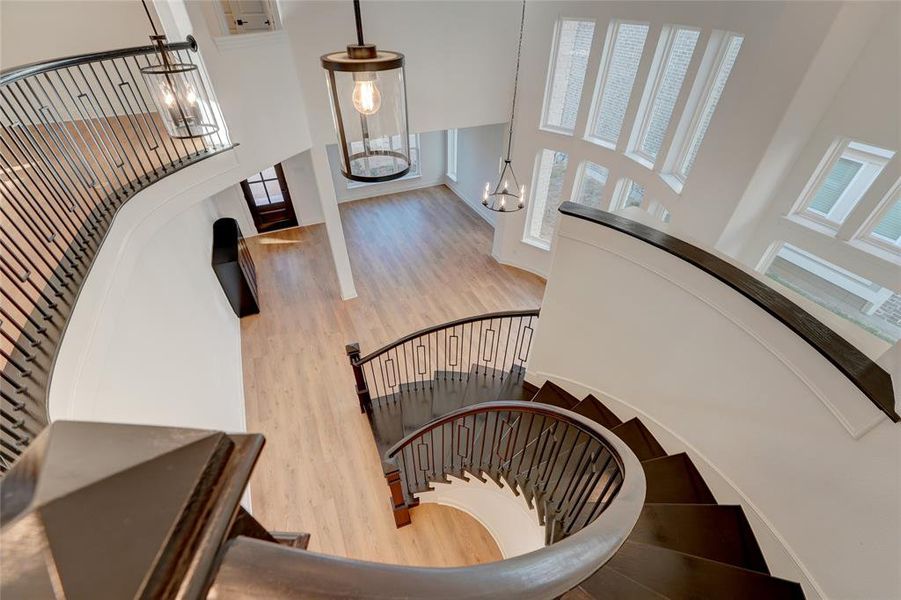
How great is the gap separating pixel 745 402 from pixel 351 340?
15.4 feet

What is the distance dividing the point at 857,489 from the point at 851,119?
296 cm

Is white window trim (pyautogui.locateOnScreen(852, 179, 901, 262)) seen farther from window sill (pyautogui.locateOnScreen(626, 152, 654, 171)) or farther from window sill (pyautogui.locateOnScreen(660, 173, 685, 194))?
window sill (pyautogui.locateOnScreen(626, 152, 654, 171))

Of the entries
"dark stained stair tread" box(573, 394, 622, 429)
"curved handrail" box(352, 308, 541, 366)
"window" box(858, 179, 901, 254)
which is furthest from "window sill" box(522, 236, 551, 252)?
"window" box(858, 179, 901, 254)

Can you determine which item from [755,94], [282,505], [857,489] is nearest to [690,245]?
[857,489]

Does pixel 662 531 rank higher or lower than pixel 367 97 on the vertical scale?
lower

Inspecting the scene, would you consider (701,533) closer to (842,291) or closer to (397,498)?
(397,498)

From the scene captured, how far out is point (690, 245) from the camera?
88.9 inches

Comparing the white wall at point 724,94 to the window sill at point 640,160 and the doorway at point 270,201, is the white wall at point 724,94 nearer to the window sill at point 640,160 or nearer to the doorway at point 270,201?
the window sill at point 640,160

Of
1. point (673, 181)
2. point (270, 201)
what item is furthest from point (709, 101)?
point (270, 201)

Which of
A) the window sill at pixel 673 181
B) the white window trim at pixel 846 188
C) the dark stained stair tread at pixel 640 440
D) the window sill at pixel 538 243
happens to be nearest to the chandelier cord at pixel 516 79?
the window sill at pixel 538 243

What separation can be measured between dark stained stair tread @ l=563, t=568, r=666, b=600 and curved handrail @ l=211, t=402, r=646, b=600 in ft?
3.06

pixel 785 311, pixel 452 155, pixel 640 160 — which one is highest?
pixel 785 311

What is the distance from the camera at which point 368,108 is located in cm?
163

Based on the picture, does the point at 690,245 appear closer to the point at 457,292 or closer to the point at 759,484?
the point at 759,484
